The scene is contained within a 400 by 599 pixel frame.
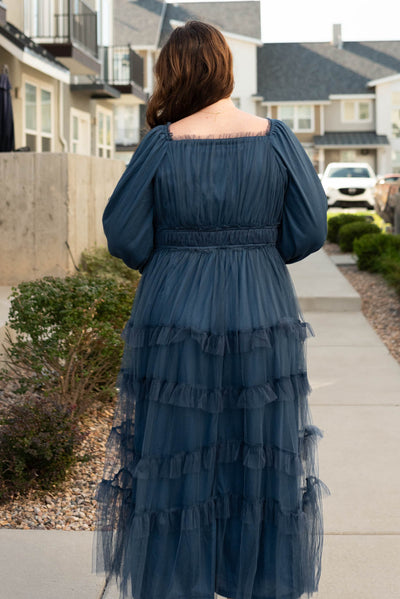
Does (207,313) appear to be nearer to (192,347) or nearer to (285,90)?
(192,347)

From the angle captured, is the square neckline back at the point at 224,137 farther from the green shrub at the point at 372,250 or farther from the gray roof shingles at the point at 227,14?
the gray roof shingles at the point at 227,14

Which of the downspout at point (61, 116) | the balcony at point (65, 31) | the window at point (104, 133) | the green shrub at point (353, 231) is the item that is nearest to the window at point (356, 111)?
the window at point (104, 133)

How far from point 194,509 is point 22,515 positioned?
65.3 inches

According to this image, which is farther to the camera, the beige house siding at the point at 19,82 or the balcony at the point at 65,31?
the balcony at the point at 65,31

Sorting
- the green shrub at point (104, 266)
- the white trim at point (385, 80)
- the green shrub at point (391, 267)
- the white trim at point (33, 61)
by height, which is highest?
the white trim at point (385, 80)

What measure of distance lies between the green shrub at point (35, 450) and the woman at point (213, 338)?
1.59 metres

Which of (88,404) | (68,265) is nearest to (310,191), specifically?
(88,404)

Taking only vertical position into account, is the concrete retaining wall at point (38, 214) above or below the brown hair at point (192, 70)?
below

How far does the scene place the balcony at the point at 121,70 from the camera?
952 inches

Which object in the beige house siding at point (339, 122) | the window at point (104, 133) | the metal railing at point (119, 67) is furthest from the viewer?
the beige house siding at point (339, 122)

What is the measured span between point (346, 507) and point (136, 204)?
7.13 ft

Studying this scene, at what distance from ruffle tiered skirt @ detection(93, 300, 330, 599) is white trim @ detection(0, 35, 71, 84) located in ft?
38.8

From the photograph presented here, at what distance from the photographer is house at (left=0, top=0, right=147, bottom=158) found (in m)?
14.9

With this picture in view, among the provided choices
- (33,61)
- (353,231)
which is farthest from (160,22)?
(353,231)
